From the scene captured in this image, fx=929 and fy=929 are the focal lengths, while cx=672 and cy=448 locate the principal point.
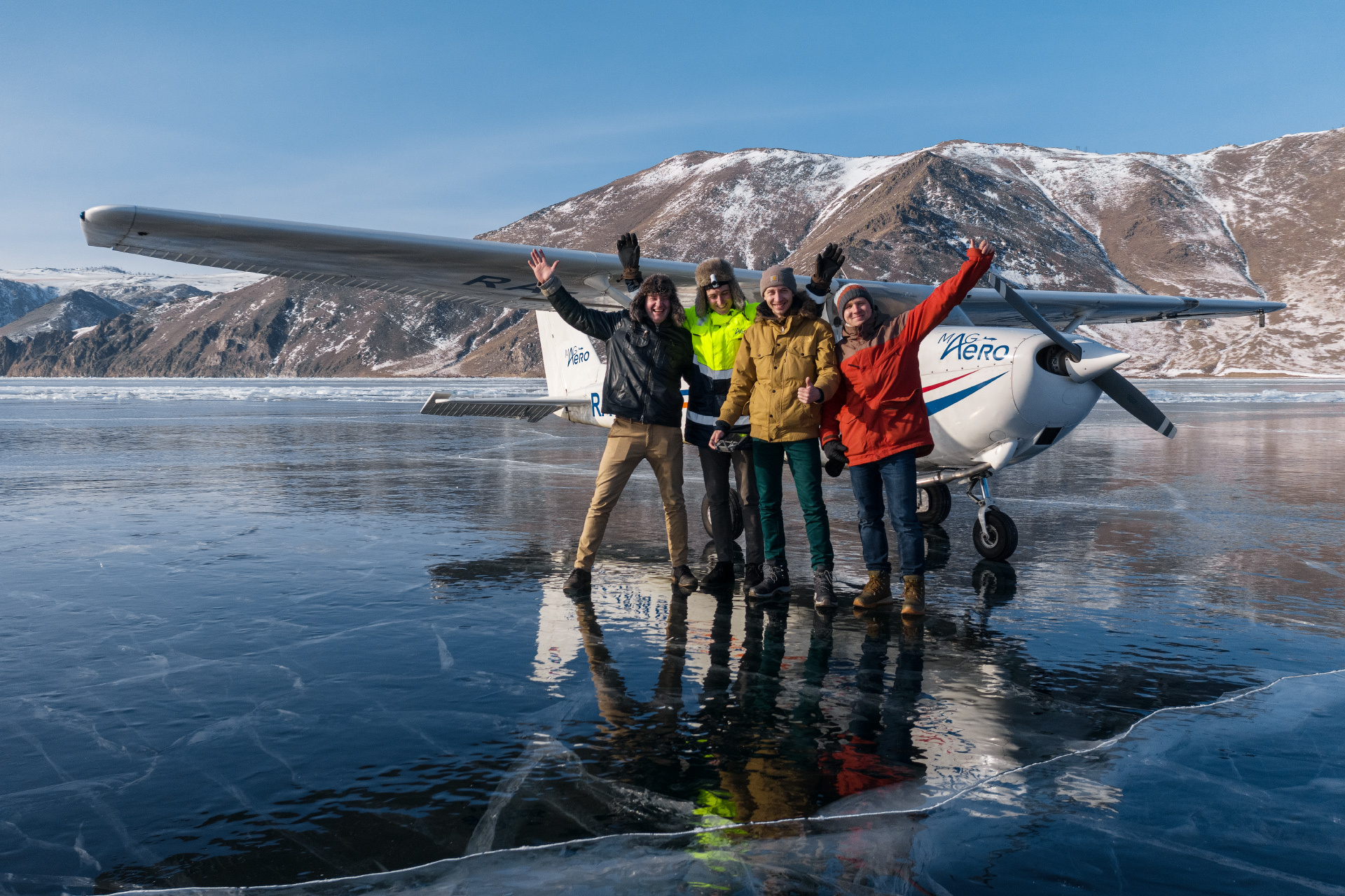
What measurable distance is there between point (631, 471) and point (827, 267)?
179 centimetres

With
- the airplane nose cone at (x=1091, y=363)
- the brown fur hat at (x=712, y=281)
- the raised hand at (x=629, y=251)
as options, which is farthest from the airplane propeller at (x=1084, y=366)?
the raised hand at (x=629, y=251)

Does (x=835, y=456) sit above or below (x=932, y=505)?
above

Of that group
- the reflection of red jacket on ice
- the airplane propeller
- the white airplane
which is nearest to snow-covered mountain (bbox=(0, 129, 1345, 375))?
the white airplane

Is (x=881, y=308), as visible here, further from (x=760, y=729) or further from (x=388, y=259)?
(x=760, y=729)

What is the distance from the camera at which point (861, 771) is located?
9.29 feet

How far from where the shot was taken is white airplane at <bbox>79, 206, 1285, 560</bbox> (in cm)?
589

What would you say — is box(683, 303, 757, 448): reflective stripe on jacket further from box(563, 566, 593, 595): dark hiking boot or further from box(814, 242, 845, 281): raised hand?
box(563, 566, 593, 595): dark hiking boot

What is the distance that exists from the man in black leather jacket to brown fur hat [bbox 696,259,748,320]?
142 mm

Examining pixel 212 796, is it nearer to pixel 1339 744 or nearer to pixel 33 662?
pixel 33 662

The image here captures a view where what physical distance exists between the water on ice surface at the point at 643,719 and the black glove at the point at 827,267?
1.86 meters

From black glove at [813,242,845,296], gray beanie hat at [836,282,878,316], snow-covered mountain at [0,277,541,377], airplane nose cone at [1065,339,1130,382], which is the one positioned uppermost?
snow-covered mountain at [0,277,541,377]

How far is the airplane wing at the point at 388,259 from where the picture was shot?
663 cm

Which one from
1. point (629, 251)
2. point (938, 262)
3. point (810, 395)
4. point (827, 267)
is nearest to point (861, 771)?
point (810, 395)

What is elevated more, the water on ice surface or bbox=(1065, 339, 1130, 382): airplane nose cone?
bbox=(1065, 339, 1130, 382): airplane nose cone
